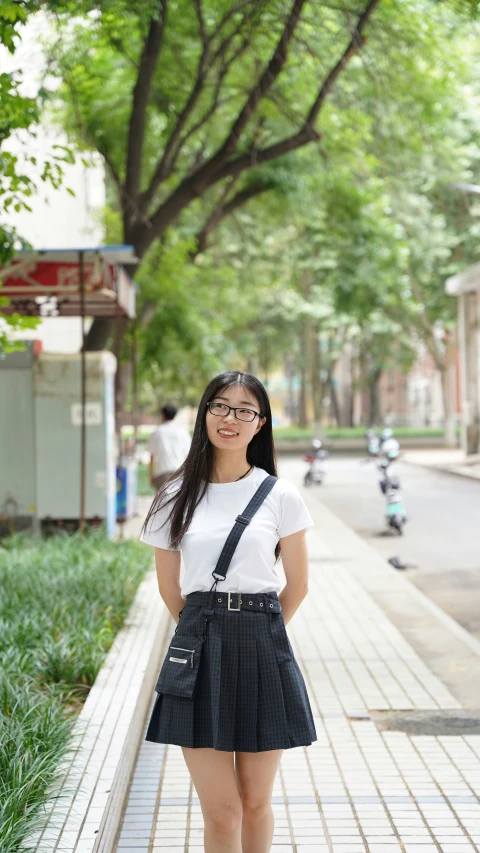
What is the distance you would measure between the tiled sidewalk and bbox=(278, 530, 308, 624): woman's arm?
1.26 m

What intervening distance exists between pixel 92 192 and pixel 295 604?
2403cm

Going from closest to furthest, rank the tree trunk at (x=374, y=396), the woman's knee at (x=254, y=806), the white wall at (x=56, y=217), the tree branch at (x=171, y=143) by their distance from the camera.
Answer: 1. the woman's knee at (x=254, y=806)
2. the tree branch at (x=171, y=143)
3. the white wall at (x=56, y=217)
4. the tree trunk at (x=374, y=396)

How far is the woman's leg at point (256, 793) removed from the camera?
3293 mm

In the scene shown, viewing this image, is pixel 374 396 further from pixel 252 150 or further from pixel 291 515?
pixel 291 515

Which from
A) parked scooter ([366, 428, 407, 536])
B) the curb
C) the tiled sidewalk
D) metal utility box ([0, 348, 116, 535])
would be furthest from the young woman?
parked scooter ([366, 428, 407, 536])

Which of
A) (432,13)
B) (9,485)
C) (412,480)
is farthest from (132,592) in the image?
(412,480)

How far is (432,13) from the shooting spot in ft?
41.9

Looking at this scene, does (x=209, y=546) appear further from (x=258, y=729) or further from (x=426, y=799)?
(x=426, y=799)

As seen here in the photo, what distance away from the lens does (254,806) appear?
132 inches

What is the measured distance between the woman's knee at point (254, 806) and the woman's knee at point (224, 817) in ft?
0.22

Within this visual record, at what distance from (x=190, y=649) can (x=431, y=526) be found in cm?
1369

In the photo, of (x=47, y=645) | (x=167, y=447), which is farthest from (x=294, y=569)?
(x=167, y=447)

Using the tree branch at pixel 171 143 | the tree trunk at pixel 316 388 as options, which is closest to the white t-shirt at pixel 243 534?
the tree branch at pixel 171 143

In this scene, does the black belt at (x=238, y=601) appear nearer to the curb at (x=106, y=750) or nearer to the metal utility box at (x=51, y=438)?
the curb at (x=106, y=750)
